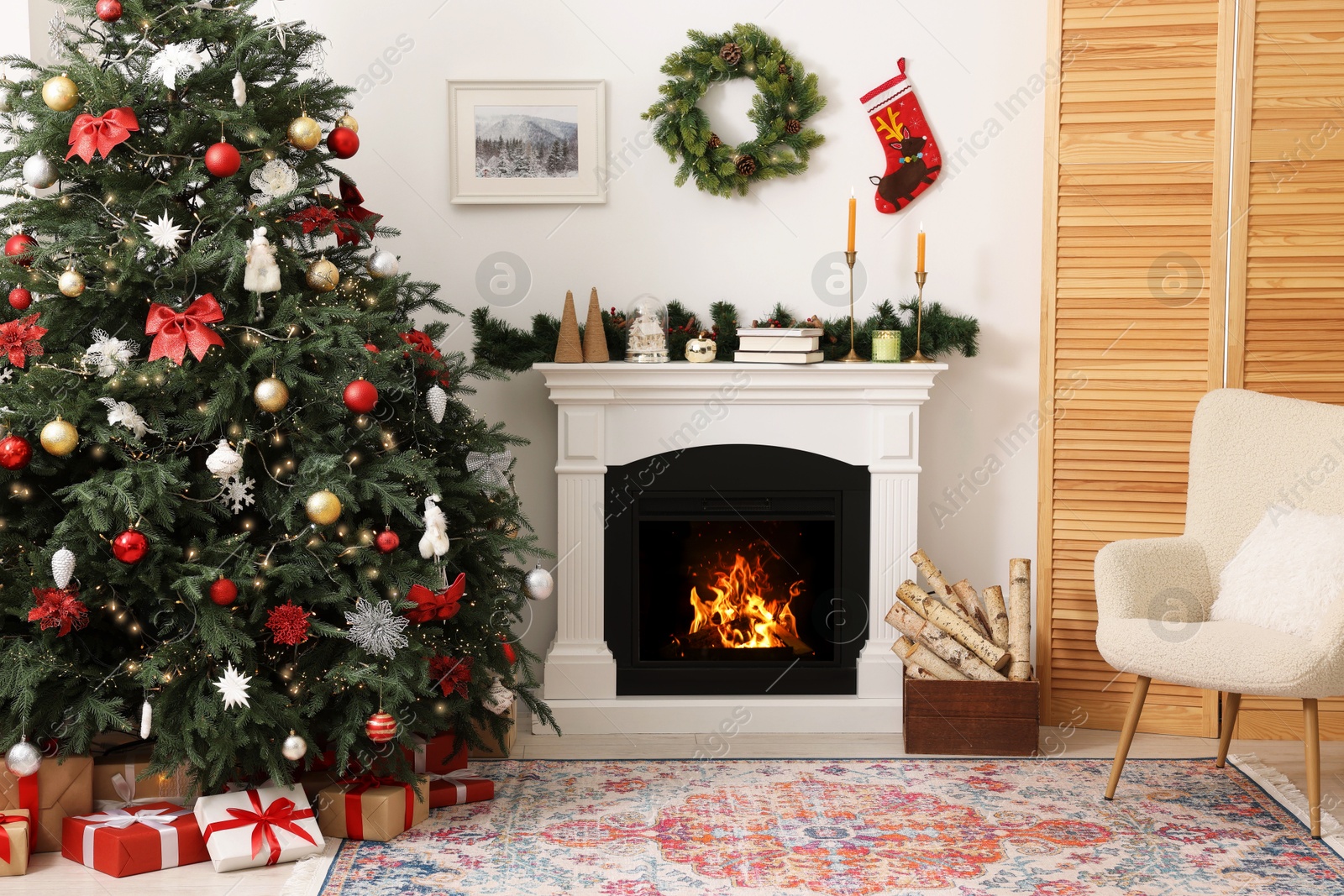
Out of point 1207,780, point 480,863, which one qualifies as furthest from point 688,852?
point 1207,780

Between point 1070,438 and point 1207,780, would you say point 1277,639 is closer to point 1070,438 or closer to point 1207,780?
point 1207,780

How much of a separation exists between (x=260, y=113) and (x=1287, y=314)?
2791 mm

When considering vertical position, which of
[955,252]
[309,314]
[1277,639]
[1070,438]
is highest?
[955,252]

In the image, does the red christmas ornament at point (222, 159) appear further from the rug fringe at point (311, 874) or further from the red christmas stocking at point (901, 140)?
the red christmas stocking at point (901, 140)

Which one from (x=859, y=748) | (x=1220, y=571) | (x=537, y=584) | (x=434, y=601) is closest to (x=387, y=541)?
(x=434, y=601)

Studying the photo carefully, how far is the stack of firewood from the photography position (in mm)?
3262

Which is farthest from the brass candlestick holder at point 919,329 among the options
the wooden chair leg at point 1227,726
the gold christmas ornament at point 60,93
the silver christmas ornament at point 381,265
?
the gold christmas ornament at point 60,93

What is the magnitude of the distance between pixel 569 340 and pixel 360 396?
38.7 inches

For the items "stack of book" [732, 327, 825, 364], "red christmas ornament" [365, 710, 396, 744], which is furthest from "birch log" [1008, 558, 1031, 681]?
"red christmas ornament" [365, 710, 396, 744]

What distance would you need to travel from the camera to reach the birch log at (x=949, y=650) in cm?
326

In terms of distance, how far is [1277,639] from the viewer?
2.69 meters

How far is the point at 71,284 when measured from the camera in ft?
7.91

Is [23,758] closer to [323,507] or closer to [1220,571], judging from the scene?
[323,507]

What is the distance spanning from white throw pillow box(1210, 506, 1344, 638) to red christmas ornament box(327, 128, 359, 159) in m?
2.45
